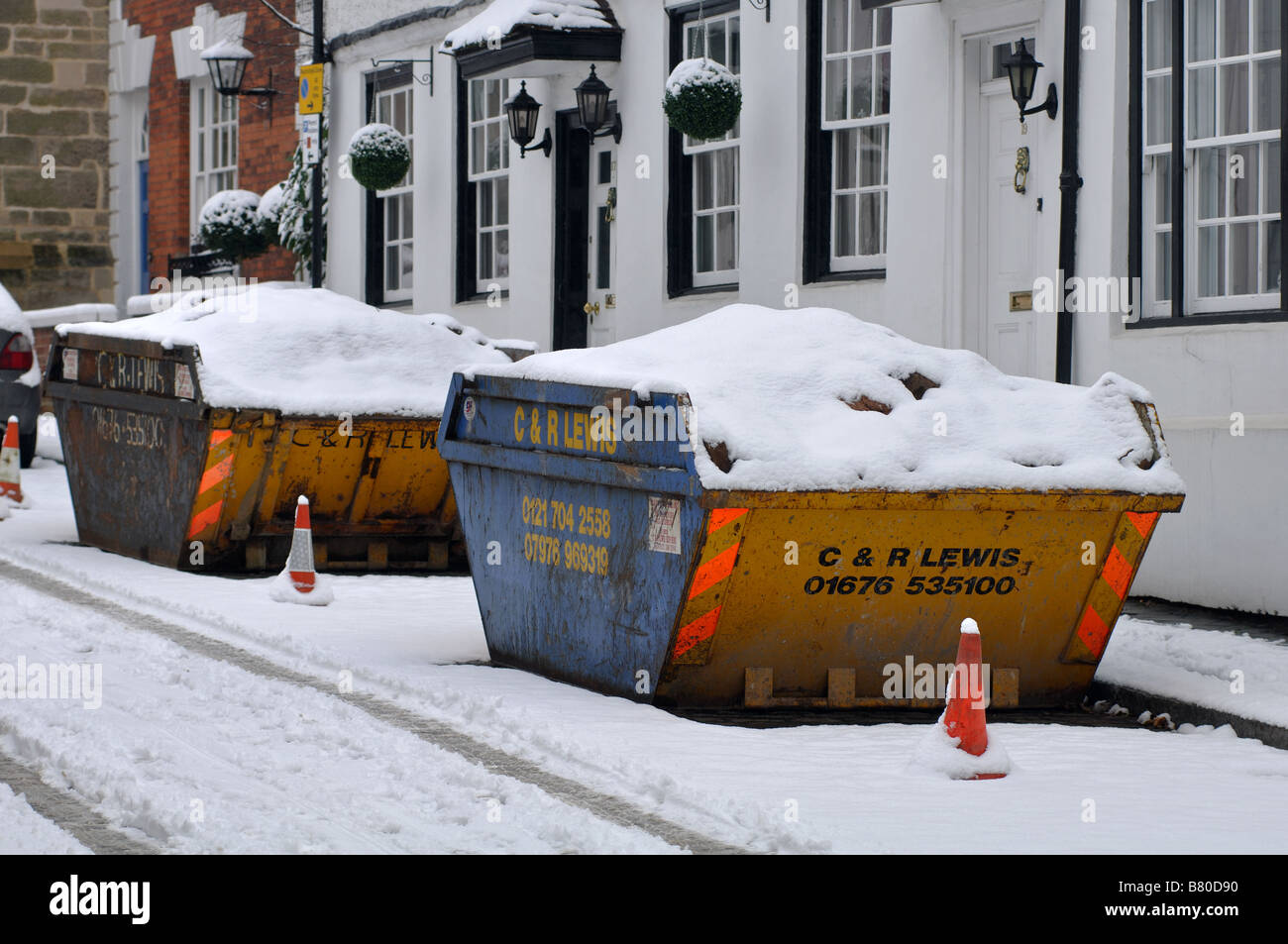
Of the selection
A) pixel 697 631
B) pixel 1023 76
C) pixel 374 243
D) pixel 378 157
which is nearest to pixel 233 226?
pixel 374 243

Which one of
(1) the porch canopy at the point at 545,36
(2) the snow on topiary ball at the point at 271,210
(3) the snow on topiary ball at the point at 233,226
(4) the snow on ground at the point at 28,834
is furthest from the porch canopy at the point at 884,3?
(3) the snow on topiary ball at the point at 233,226

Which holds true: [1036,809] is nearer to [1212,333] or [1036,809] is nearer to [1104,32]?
[1212,333]

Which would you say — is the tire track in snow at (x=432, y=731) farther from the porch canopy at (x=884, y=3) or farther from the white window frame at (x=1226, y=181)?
the porch canopy at (x=884, y=3)

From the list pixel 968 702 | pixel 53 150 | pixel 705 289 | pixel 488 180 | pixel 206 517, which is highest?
pixel 53 150

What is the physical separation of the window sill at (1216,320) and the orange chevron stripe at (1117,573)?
9.57 feet

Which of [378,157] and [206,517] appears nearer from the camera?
[206,517]

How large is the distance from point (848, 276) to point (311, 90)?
7.81m

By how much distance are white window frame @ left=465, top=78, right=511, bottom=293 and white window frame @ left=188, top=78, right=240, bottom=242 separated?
5.35 m

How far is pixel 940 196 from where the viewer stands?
1309 centimetres

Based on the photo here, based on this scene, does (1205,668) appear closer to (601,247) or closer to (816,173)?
(816,173)

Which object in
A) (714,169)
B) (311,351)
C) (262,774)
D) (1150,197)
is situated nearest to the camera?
(262,774)

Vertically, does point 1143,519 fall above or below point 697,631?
above

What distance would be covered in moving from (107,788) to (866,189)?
857 cm

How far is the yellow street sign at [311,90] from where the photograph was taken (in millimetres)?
20000
